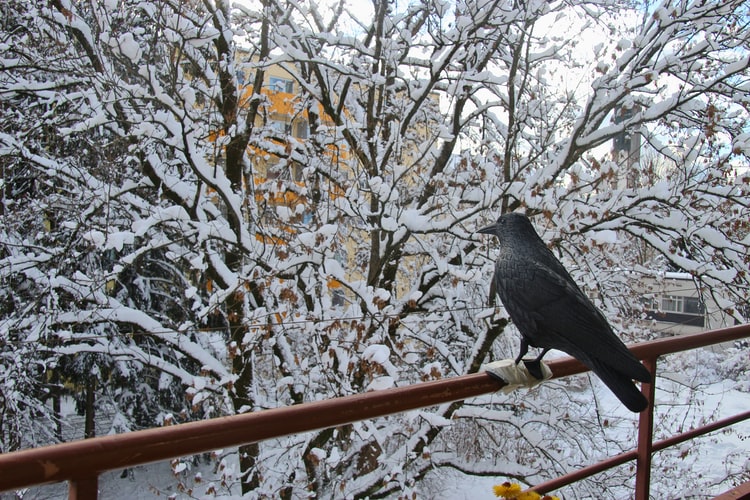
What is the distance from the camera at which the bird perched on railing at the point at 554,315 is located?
116 centimetres

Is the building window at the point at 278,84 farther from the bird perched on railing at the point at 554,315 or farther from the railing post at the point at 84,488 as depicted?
the railing post at the point at 84,488

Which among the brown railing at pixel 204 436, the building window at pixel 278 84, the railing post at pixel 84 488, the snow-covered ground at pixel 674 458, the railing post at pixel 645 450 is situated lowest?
the snow-covered ground at pixel 674 458

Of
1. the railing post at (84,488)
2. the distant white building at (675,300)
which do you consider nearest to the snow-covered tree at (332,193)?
the distant white building at (675,300)

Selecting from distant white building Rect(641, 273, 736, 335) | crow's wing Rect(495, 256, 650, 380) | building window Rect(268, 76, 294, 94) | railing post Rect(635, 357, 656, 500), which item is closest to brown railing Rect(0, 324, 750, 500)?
crow's wing Rect(495, 256, 650, 380)

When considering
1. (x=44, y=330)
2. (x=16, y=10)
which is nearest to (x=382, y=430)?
(x=44, y=330)

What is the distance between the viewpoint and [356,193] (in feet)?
17.2

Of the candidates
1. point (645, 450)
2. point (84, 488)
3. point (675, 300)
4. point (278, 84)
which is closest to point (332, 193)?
point (278, 84)

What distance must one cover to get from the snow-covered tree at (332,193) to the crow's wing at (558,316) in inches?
97.0

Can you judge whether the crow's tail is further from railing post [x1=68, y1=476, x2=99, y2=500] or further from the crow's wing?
railing post [x1=68, y1=476, x2=99, y2=500]

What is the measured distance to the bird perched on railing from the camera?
3.81ft

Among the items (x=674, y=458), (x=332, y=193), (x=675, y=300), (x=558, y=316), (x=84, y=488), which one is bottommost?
(x=674, y=458)

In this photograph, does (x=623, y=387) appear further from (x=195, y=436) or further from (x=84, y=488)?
(x=84, y=488)

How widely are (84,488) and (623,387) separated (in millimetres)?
1038

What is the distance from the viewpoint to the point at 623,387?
1.16 metres
